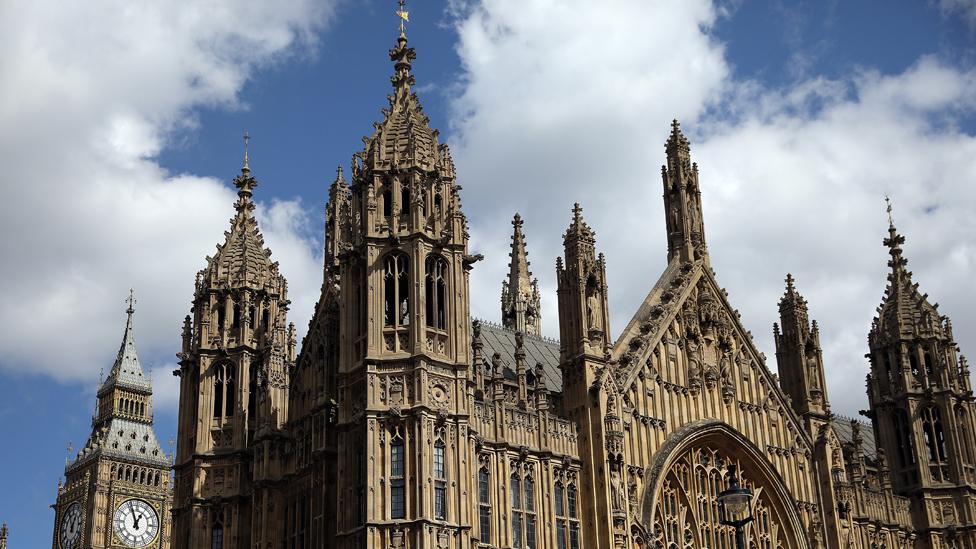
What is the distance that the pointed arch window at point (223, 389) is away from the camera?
6762cm

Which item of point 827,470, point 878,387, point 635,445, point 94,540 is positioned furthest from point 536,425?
point 94,540

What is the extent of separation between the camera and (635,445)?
61625 mm

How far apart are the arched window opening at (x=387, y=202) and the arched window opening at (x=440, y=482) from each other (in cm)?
1082

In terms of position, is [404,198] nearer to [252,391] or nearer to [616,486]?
[252,391]

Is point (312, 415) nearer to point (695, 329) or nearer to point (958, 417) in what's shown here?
point (695, 329)

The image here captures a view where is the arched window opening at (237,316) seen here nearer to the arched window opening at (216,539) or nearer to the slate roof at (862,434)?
the arched window opening at (216,539)

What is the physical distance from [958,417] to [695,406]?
24381mm

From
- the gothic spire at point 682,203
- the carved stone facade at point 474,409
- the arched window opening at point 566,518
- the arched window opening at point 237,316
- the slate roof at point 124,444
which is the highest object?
the slate roof at point 124,444

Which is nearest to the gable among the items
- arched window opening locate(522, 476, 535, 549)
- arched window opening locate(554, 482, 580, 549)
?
arched window opening locate(554, 482, 580, 549)

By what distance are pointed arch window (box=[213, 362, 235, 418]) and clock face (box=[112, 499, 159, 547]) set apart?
88.2 metres

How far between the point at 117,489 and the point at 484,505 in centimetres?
10653

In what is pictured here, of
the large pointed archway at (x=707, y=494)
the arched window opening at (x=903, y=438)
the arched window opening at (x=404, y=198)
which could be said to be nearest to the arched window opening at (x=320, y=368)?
the arched window opening at (x=404, y=198)

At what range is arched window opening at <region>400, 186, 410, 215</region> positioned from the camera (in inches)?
2291

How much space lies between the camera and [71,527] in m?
153
